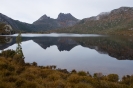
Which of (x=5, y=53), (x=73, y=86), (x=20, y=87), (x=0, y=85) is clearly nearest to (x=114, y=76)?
(x=73, y=86)

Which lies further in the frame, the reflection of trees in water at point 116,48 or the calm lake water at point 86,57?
the reflection of trees in water at point 116,48

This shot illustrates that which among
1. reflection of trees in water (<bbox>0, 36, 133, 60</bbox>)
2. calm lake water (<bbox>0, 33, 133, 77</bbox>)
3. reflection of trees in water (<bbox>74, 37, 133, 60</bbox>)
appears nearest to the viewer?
calm lake water (<bbox>0, 33, 133, 77</bbox>)

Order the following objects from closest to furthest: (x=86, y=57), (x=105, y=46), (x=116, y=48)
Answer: (x=86, y=57) < (x=116, y=48) < (x=105, y=46)

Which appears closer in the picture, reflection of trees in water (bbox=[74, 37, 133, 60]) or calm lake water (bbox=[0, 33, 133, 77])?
calm lake water (bbox=[0, 33, 133, 77])

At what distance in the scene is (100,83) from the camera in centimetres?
2088

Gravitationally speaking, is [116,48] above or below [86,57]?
above

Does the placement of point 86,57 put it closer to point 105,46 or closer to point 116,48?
point 116,48

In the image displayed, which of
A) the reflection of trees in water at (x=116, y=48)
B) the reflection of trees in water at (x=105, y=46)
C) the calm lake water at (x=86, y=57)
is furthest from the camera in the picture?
the reflection of trees in water at (x=105, y=46)

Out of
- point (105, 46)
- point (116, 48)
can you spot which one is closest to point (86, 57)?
point (116, 48)

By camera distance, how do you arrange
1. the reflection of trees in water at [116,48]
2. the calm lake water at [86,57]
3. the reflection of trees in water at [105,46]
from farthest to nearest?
the reflection of trees in water at [105,46]
the reflection of trees in water at [116,48]
the calm lake water at [86,57]

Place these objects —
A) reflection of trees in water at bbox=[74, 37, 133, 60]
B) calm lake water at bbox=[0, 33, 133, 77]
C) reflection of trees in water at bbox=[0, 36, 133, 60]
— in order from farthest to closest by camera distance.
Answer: reflection of trees in water at bbox=[0, 36, 133, 60], reflection of trees in water at bbox=[74, 37, 133, 60], calm lake water at bbox=[0, 33, 133, 77]

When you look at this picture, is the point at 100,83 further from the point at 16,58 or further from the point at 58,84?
the point at 16,58

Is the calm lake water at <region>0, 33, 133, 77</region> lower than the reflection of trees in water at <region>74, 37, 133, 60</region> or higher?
lower

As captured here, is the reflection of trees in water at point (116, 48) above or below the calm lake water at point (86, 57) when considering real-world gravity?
above
